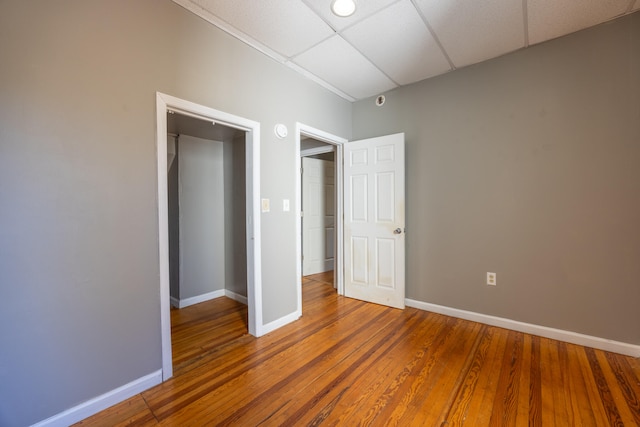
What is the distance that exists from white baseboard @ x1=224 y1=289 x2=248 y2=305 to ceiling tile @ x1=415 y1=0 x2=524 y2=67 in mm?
3382

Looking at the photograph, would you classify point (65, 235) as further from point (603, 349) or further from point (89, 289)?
point (603, 349)

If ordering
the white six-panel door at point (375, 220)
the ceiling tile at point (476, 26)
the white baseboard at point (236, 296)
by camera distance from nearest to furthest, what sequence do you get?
the ceiling tile at point (476, 26) → the white six-panel door at point (375, 220) → the white baseboard at point (236, 296)

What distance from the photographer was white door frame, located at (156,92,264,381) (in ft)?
5.66

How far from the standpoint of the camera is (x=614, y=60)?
2029mm

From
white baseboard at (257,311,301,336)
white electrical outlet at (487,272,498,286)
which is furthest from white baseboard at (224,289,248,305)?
white electrical outlet at (487,272,498,286)

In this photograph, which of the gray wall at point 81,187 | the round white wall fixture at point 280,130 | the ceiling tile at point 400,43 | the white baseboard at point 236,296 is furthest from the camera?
the white baseboard at point 236,296

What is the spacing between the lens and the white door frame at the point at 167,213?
67.9 inches

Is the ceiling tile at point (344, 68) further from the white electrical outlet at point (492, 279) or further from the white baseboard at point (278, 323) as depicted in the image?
the white baseboard at point (278, 323)

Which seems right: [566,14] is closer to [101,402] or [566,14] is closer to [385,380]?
[385,380]

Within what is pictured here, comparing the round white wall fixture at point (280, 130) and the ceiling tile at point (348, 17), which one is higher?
the ceiling tile at point (348, 17)

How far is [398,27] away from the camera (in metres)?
2.04

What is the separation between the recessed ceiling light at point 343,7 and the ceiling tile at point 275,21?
16cm

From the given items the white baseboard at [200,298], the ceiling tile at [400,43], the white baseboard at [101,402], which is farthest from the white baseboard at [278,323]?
the ceiling tile at [400,43]

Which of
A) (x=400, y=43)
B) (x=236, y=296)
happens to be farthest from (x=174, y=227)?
(x=400, y=43)
